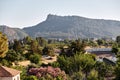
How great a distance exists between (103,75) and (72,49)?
16750 mm

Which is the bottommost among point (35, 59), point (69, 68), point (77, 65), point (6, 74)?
point (35, 59)

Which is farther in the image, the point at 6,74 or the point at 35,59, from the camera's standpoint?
the point at 35,59

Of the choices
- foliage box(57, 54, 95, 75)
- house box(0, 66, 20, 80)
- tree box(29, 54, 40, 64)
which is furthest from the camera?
tree box(29, 54, 40, 64)

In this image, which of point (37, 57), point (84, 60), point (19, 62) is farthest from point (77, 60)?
point (19, 62)

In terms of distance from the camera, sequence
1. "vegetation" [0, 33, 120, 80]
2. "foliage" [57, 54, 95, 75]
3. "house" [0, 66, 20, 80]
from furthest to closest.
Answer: "foliage" [57, 54, 95, 75] → "vegetation" [0, 33, 120, 80] → "house" [0, 66, 20, 80]

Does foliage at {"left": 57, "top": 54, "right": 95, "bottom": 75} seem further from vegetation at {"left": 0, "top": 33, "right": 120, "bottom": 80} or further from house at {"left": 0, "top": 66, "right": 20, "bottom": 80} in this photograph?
house at {"left": 0, "top": 66, "right": 20, "bottom": 80}

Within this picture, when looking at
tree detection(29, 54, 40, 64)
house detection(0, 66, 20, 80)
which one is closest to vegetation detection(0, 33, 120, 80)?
tree detection(29, 54, 40, 64)

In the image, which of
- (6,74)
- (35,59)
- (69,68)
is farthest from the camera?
(35,59)

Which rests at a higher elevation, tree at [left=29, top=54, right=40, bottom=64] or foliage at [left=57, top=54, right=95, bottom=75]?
foliage at [left=57, top=54, right=95, bottom=75]

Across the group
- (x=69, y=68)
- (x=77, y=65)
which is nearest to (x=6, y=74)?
(x=69, y=68)

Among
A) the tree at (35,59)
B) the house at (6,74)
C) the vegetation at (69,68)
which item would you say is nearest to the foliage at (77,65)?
the vegetation at (69,68)

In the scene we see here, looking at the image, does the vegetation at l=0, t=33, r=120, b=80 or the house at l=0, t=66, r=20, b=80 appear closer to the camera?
the house at l=0, t=66, r=20, b=80

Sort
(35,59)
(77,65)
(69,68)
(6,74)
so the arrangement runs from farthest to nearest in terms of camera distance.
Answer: (35,59)
(77,65)
(69,68)
(6,74)

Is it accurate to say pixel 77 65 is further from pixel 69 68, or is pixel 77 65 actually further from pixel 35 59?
pixel 35 59
